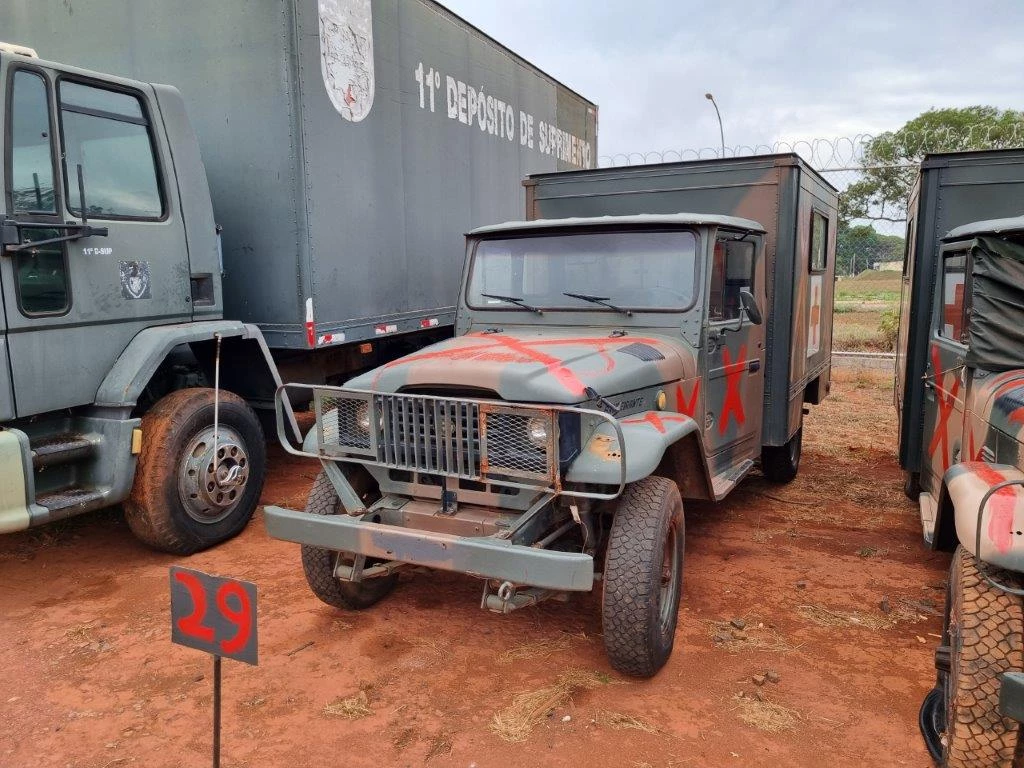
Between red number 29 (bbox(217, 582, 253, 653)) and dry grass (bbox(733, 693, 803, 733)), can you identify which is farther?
dry grass (bbox(733, 693, 803, 733))

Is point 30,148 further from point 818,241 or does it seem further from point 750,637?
point 818,241

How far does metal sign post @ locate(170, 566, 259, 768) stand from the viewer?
7.92ft

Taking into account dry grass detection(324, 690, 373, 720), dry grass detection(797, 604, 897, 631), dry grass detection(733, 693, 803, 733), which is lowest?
dry grass detection(324, 690, 373, 720)

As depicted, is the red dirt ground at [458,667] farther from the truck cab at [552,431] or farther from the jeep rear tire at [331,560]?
the truck cab at [552,431]

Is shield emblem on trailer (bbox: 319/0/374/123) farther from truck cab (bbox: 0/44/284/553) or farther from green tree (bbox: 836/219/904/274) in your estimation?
green tree (bbox: 836/219/904/274)

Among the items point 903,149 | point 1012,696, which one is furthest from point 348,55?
point 903,149

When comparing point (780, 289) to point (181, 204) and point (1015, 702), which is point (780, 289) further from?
point (181, 204)

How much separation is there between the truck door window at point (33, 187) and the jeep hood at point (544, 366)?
1883 mm

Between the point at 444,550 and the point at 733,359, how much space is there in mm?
2559

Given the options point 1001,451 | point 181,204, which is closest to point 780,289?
point 1001,451

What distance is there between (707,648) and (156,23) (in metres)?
5.29

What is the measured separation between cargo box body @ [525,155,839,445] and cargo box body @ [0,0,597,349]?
121 centimetres

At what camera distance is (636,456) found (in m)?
3.37

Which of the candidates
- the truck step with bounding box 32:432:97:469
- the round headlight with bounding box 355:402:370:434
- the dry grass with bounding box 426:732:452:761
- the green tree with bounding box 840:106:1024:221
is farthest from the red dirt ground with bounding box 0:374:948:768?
the green tree with bounding box 840:106:1024:221
